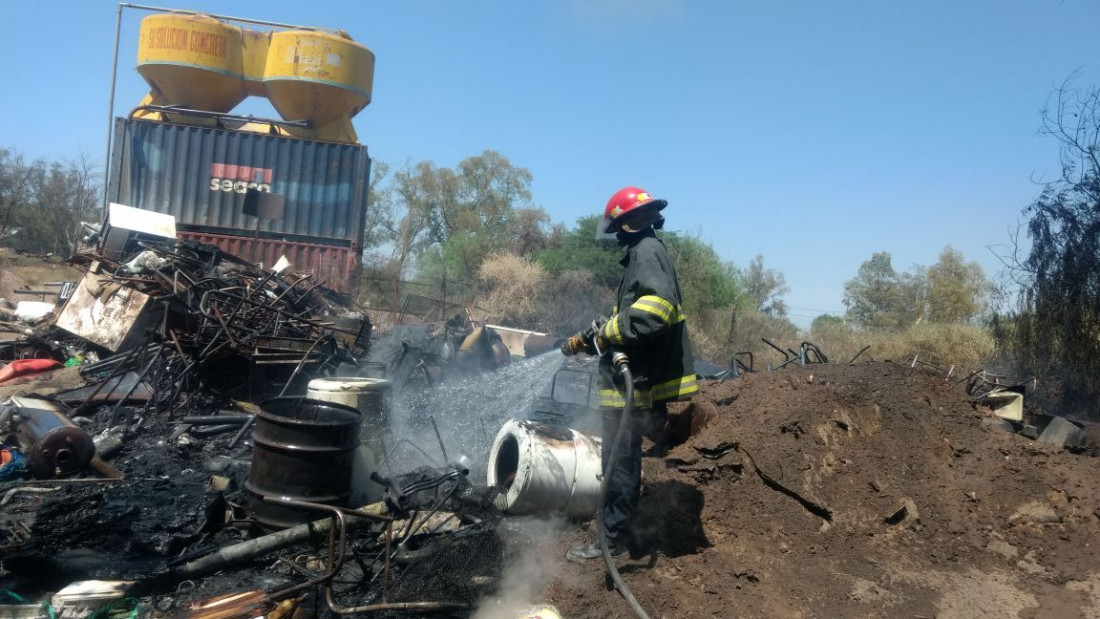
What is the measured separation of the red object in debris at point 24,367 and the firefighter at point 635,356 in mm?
7482

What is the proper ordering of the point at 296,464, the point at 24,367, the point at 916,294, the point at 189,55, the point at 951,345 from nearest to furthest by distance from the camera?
the point at 296,464
the point at 24,367
the point at 189,55
the point at 951,345
the point at 916,294

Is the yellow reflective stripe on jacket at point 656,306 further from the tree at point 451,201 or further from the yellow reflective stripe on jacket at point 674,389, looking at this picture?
the tree at point 451,201

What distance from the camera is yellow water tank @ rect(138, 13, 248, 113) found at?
1306 cm

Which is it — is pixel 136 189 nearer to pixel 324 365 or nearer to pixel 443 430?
pixel 324 365

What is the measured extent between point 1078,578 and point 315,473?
Answer: 405 cm

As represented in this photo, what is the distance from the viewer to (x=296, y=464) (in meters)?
3.94

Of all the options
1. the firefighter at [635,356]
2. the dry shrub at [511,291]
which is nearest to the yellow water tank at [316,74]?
the dry shrub at [511,291]

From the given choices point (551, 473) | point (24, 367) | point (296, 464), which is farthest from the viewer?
point (24, 367)

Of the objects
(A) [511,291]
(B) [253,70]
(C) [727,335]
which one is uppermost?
(B) [253,70]

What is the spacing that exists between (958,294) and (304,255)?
2243 centimetres

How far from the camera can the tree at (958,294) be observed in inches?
939

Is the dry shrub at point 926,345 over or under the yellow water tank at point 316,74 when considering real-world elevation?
under

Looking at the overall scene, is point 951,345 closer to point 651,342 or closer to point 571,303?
point 571,303

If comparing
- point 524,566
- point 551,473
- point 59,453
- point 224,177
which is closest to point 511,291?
point 224,177
